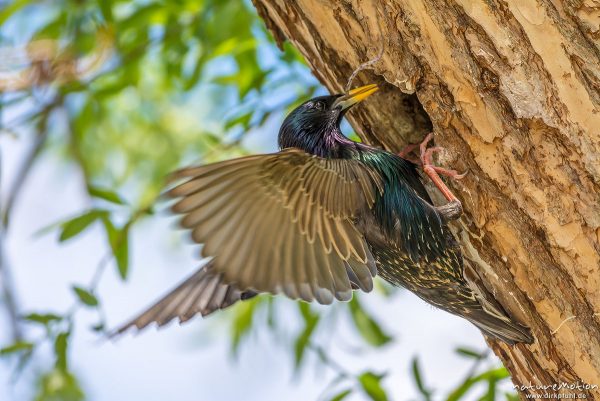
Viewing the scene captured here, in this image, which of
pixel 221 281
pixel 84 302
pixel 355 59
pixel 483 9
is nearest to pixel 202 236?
pixel 221 281

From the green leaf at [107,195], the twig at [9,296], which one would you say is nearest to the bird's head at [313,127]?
the green leaf at [107,195]

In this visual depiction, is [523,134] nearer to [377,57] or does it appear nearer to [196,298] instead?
[377,57]

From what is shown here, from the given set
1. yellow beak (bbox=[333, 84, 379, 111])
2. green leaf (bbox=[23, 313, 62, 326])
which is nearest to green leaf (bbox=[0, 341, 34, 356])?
green leaf (bbox=[23, 313, 62, 326])

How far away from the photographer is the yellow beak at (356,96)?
244cm

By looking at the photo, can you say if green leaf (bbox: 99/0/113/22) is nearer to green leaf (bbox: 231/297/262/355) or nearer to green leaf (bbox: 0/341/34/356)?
green leaf (bbox: 0/341/34/356)

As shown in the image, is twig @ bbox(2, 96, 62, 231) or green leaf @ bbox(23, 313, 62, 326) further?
twig @ bbox(2, 96, 62, 231)

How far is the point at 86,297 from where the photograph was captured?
292 centimetres

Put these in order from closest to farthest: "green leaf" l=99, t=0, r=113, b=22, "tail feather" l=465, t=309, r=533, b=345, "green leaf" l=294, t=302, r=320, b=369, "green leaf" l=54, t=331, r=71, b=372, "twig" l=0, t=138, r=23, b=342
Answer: "tail feather" l=465, t=309, r=533, b=345
"green leaf" l=54, t=331, r=71, b=372
"green leaf" l=99, t=0, r=113, b=22
"green leaf" l=294, t=302, r=320, b=369
"twig" l=0, t=138, r=23, b=342

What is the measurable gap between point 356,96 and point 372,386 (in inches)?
38.2

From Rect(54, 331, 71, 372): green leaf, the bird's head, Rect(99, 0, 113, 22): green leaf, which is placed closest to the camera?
the bird's head

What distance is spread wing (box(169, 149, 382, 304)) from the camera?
2082 millimetres

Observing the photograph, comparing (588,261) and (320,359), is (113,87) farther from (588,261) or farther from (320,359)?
(588,261)

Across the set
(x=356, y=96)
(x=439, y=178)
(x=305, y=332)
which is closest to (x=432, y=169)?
(x=439, y=178)

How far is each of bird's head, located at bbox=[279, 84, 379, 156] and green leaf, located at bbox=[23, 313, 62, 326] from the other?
0.96 metres
